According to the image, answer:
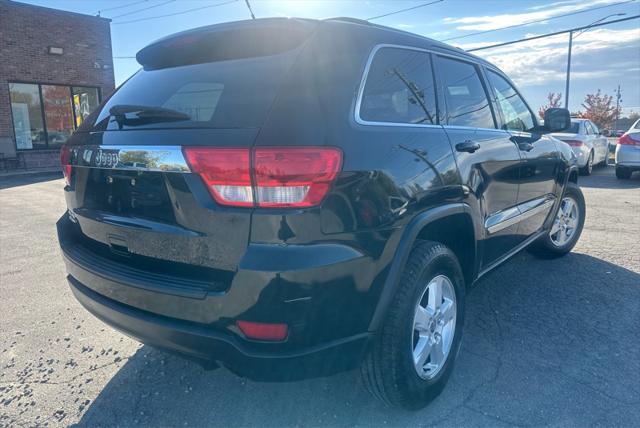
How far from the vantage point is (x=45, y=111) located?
1691 cm

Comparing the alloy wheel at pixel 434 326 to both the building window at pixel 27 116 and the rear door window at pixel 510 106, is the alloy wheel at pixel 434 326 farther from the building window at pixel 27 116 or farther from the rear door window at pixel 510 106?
the building window at pixel 27 116

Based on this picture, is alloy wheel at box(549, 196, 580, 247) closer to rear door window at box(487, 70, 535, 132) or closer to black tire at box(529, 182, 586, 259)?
black tire at box(529, 182, 586, 259)

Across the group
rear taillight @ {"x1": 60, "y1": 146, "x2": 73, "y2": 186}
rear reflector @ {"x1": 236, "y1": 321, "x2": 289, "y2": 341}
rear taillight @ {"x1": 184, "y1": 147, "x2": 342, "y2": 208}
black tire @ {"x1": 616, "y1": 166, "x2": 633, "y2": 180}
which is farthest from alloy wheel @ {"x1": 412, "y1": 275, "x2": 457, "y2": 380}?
black tire @ {"x1": 616, "y1": 166, "x2": 633, "y2": 180}

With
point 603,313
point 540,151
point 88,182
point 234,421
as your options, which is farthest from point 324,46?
point 603,313

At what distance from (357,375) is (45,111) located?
18.0 meters

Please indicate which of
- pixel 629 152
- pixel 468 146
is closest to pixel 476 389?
pixel 468 146

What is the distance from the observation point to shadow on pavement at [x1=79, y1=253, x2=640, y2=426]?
94.7 inches

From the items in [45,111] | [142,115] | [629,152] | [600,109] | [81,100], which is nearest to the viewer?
[142,115]

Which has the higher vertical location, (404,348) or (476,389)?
(404,348)

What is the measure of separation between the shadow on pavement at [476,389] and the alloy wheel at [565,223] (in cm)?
138

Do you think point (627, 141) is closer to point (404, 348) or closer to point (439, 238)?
point (439, 238)

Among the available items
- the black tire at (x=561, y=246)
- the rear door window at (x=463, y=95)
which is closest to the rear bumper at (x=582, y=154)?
the black tire at (x=561, y=246)

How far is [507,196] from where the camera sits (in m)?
3.39


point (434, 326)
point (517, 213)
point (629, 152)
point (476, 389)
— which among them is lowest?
point (476, 389)
